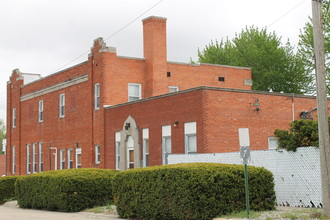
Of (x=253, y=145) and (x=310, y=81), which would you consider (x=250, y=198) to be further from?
(x=310, y=81)

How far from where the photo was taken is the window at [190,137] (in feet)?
91.5

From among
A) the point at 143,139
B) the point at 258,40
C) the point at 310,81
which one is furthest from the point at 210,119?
the point at 258,40

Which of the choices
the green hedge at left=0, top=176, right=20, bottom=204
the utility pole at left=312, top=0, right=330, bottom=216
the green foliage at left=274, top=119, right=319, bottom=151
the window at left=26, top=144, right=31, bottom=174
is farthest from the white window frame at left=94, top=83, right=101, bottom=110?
the utility pole at left=312, top=0, right=330, bottom=216

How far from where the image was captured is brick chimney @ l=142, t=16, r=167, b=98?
1462 inches

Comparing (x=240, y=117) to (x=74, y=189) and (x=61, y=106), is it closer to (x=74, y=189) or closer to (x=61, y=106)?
(x=74, y=189)

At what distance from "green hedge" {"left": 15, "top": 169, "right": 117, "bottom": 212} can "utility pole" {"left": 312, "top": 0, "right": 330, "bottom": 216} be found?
1074 centimetres

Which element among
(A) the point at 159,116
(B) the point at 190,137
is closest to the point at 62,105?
(A) the point at 159,116

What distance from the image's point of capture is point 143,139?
3144 centimetres

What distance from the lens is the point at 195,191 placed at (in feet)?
55.9

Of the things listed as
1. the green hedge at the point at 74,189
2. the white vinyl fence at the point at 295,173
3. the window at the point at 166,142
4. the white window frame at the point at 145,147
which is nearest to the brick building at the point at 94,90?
the white window frame at the point at 145,147

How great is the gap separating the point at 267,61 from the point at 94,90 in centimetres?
2123

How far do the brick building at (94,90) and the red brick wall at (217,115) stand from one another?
487 centimetres

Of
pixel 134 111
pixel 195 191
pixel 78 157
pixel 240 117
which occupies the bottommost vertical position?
pixel 195 191

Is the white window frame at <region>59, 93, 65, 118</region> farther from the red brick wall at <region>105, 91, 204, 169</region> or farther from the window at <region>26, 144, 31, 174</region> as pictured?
the red brick wall at <region>105, 91, 204, 169</region>
